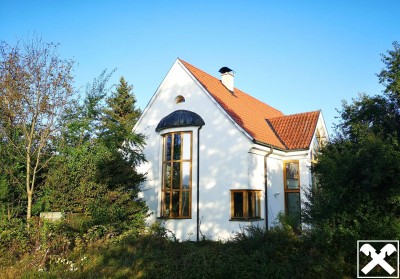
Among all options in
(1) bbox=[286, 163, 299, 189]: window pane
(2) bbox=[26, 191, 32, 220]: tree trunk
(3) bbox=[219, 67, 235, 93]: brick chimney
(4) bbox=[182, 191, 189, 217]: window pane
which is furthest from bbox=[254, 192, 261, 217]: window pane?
(2) bbox=[26, 191, 32, 220]: tree trunk

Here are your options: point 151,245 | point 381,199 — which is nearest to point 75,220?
point 151,245

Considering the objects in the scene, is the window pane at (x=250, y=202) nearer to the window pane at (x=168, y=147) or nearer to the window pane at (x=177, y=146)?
the window pane at (x=177, y=146)

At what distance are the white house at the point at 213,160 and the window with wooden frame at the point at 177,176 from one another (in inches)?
1.5

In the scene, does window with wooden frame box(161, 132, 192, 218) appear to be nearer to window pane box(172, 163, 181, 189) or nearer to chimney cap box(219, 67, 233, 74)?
window pane box(172, 163, 181, 189)

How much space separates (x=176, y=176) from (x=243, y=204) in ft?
10.8

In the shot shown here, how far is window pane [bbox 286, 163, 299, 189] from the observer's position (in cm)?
1689

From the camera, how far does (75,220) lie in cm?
1318

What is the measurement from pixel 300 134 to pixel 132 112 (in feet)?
64.8

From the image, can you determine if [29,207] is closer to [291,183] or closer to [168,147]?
[168,147]

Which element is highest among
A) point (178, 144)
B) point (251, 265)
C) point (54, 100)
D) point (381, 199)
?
point (54, 100)

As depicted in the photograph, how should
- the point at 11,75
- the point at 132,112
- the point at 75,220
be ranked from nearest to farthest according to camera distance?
1. the point at 11,75
2. the point at 75,220
3. the point at 132,112

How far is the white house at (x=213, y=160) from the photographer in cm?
1448

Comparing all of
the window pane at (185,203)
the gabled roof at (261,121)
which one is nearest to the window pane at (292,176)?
the gabled roof at (261,121)

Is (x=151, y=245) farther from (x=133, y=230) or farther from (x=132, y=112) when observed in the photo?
(x=132, y=112)
